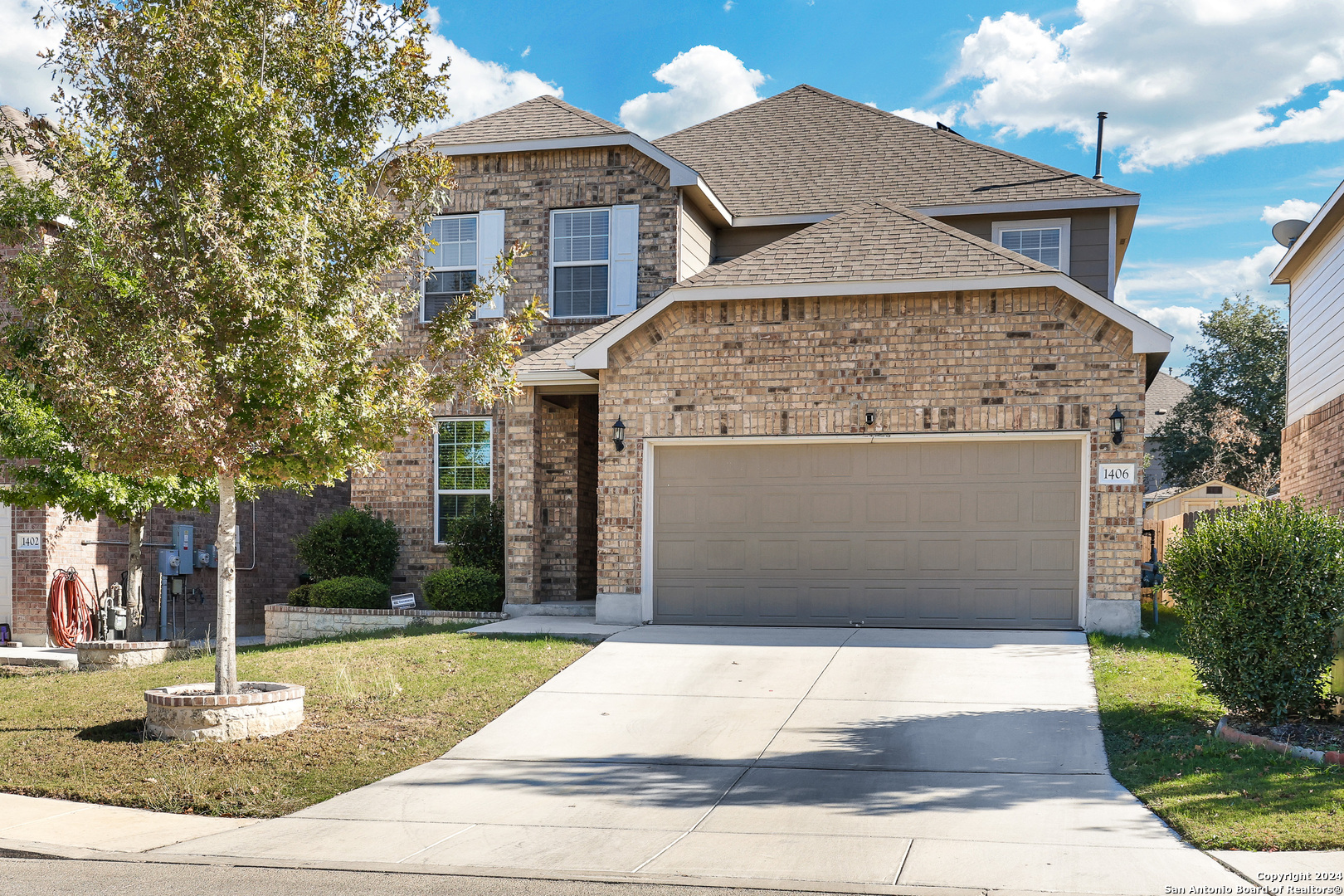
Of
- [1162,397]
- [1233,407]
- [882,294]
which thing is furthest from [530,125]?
[1162,397]

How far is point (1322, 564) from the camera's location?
24.7ft

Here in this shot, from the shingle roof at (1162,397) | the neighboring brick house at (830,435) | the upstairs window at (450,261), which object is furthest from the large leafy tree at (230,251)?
the shingle roof at (1162,397)

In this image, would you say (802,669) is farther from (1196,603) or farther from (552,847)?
(552,847)

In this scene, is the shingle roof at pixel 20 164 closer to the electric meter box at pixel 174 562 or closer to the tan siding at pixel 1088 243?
the electric meter box at pixel 174 562

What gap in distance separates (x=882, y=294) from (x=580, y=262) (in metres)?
5.60

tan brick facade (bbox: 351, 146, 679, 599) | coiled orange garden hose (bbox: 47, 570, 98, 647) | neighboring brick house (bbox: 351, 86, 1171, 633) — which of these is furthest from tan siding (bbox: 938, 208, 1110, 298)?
coiled orange garden hose (bbox: 47, 570, 98, 647)

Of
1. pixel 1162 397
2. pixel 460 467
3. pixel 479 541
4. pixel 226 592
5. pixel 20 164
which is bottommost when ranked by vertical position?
pixel 479 541

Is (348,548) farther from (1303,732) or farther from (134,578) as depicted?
(1303,732)

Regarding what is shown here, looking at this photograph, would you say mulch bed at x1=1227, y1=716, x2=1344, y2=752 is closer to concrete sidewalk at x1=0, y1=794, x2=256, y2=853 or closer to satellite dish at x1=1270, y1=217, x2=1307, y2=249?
concrete sidewalk at x1=0, y1=794, x2=256, y2=853

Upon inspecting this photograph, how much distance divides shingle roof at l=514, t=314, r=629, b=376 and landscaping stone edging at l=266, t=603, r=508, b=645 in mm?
3410

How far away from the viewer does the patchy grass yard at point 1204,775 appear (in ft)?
18.4

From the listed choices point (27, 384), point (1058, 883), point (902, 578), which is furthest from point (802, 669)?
point (27, 384)

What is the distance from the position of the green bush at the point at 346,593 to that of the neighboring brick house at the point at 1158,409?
80.4ft

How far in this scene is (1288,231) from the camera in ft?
53.4
